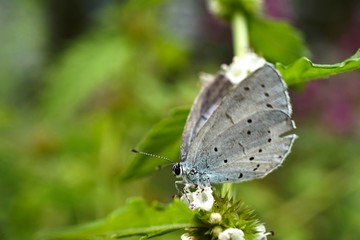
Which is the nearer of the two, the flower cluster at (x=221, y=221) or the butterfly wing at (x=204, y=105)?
the flower cluster at (x=221, y=221)

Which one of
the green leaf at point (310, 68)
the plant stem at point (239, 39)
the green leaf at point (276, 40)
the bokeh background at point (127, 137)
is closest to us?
the green leaf at point (310, 68)

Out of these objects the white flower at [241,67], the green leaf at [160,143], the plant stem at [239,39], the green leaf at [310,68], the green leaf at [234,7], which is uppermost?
the green leaf at [234,7]

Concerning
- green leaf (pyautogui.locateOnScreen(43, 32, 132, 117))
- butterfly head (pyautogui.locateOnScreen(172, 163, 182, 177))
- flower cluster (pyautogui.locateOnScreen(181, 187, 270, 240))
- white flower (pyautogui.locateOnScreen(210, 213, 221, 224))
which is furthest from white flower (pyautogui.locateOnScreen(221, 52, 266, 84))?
green leaf (pyautogui.locateOnScreen(43, 32, 132, 117))

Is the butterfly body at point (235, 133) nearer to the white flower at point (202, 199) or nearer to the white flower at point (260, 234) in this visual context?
the white flower at point (202, 199)

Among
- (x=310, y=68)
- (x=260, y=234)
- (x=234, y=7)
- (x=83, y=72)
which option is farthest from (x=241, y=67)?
(x=83, y=72)

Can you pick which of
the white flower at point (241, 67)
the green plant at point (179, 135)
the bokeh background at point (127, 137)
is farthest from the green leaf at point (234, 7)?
the white flower at point (241, 67)

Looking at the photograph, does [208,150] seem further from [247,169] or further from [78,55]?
[78,55]
